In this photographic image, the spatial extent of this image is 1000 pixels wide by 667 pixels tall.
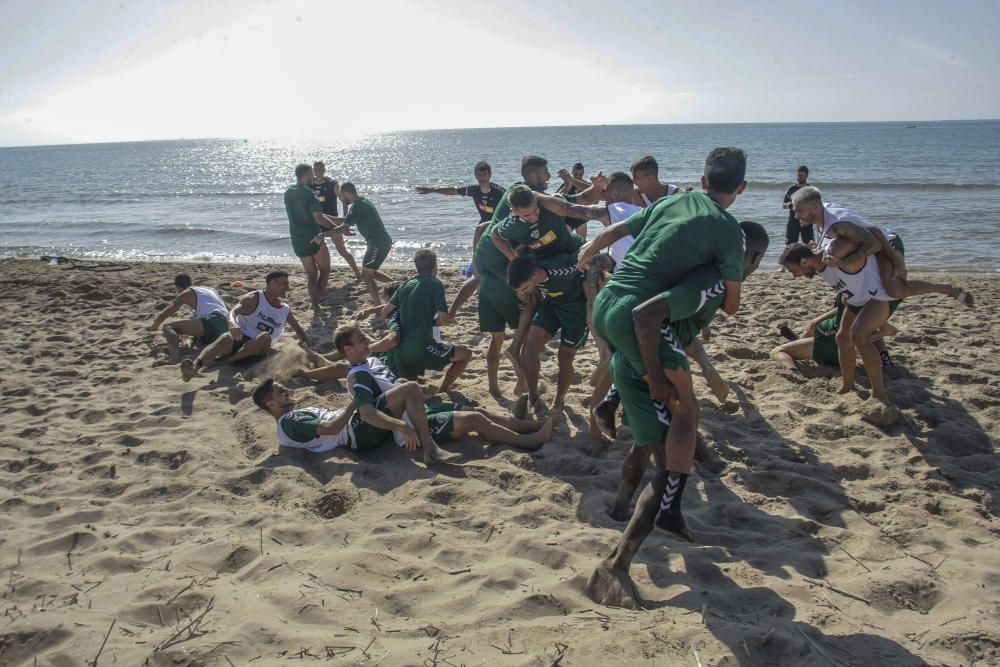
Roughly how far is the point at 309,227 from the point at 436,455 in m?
5.86

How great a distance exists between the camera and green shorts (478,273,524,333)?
18.3 ft

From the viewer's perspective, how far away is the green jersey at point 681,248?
2890mm

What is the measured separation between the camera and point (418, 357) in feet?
18.2

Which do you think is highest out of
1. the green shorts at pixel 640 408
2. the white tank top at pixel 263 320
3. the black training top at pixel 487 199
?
the black training top at pixel 487 199

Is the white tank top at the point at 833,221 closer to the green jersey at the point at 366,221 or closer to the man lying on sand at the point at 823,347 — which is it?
the man lying on sand at the point at 823,347

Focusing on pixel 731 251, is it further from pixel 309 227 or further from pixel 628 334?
pixel 309 227

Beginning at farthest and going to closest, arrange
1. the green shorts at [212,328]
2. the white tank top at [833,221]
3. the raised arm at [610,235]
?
the green shorts at [212,328] → the white tank top at [833,221] → the raised arm at [610,235]

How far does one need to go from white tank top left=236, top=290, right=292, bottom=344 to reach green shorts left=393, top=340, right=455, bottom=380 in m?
2.03

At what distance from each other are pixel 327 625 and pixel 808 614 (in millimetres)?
1991

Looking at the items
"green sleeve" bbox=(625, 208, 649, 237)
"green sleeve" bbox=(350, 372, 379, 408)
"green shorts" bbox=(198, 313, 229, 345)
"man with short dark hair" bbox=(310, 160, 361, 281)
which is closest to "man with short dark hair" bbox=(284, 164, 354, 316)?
"man with short dark hair" bbox=(310, 160, 361, 281)

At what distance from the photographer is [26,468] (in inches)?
179

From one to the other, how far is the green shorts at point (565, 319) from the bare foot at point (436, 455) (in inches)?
50.2

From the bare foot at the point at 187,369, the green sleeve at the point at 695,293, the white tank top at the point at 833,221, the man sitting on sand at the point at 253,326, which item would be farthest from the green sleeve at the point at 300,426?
the white tank top at the point at 833,221

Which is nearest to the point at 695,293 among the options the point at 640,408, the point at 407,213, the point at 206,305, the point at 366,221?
the point at 640,408
